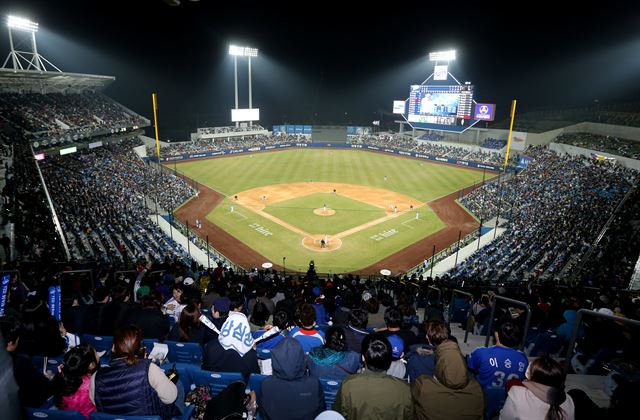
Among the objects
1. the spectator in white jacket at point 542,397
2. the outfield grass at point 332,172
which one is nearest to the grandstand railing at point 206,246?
the outfield grass at point 332,172

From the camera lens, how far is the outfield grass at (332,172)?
152 ft

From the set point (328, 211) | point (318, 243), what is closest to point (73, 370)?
point (318, 243)

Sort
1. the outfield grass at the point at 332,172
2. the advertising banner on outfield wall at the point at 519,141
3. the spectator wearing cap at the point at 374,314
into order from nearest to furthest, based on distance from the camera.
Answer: the spectator wearing cap at the point at 374,314 → the outfield grass at the point at 332,172 → the advertising banner on outfield wall at the point at 519,141

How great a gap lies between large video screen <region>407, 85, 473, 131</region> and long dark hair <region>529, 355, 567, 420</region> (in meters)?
62.5

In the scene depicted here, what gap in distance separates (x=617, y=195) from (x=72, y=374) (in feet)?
115

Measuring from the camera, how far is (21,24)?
41594 mm

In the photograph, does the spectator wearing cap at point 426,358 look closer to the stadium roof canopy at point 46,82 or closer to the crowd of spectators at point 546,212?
the crowd of spectators at point 546,212

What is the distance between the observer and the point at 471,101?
196 ft

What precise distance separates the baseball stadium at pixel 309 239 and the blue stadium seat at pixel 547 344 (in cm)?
6

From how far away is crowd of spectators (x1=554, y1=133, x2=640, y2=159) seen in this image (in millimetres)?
38450

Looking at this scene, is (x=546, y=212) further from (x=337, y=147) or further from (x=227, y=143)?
(x=227, y=143)

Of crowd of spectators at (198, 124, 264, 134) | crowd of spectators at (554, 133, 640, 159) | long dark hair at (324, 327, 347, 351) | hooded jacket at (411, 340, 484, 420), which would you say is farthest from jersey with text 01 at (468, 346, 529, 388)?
crowd of spectators at (198, 124, 264, 134)

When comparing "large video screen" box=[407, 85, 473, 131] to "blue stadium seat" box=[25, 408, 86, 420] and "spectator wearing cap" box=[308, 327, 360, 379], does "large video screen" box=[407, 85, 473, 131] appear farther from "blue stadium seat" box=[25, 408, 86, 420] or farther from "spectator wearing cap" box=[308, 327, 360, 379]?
"blue stadium seat" box=[25, 408, 86, 420]

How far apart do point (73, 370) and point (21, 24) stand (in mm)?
53185
